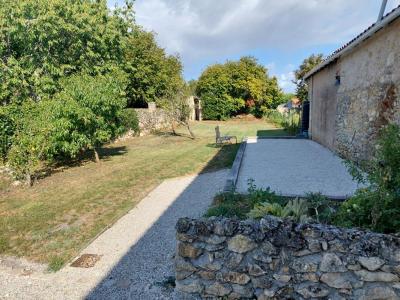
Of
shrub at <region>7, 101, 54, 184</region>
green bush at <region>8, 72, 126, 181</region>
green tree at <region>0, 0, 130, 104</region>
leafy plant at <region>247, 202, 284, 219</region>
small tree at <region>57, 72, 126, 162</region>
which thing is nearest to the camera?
leafy plant at <region>247, 202, 284, 219</region>

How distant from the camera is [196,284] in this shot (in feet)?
12.7

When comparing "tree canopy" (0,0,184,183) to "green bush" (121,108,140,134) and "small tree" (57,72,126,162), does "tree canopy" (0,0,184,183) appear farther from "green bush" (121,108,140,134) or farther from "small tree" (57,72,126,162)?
"green bush" (121,108,140,134)

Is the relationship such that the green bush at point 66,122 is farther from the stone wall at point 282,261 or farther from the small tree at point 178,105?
the stone wall at point 282,261

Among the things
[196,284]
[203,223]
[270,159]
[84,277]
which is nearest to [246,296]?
[196,284]

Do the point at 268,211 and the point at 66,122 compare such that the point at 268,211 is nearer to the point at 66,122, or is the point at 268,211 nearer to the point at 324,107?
the point at 66,122

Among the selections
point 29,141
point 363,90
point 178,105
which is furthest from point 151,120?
point 363,90

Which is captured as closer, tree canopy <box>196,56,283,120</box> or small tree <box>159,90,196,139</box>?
small tree <box>159,90,196,139</box>

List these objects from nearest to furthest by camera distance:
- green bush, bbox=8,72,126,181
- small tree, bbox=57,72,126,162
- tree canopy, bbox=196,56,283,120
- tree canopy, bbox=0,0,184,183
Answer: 1. green bush, bbox=8,72,126,181
2. tree canopy, bbox=0,0,184,183
3. small tree, bbox=57,72,126,162
4. tree canopy, bbox=196,56,283,120

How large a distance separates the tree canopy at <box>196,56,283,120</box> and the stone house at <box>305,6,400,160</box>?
78.5 ft

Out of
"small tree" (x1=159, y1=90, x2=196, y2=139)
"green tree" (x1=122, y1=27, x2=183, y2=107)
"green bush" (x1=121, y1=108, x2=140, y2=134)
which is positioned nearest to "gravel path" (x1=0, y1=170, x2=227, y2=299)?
"small tree" (x1=159, y1=90, x2=196, y2=139)

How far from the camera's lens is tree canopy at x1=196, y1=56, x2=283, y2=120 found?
37750mm

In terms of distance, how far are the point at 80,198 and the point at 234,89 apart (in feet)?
106

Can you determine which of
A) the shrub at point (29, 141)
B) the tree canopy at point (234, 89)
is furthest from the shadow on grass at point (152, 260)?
the tree canopy at point (234, 89)

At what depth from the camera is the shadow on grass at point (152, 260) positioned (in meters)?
4.29
